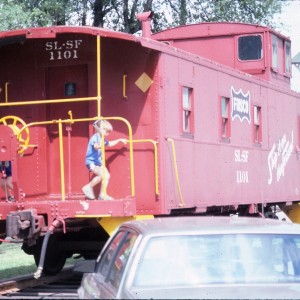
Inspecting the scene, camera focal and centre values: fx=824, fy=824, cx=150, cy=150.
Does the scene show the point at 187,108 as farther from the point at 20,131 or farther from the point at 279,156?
the point at 279,156

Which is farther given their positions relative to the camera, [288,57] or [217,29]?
[288,57]

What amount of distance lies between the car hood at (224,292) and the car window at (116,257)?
1.24 ft

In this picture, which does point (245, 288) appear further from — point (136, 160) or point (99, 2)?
point (99, 2)

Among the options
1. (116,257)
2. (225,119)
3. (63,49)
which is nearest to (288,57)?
(225,119)

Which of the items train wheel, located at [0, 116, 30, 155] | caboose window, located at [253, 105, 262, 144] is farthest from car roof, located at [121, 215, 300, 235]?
caboose window, located at [253, 105, 262, 144]

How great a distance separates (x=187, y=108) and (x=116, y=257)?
6035 mm

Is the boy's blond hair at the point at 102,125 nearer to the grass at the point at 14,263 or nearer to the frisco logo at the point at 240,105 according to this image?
the frisco logo at the point at 240,105

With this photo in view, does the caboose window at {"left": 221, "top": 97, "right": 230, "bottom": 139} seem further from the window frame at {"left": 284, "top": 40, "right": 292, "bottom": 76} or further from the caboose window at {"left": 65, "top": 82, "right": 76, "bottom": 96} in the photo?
the window frame at {"left": 284, "top": 40, "right": 292, "bottom": 76}

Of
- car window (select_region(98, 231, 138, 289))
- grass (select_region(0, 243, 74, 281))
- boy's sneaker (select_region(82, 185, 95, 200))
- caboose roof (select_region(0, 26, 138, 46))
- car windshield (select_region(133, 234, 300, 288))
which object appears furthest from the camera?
grass (select_region(0, 243, 74, 281))

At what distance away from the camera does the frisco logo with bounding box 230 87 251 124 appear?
46.9 ft

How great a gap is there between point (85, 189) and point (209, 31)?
619 cm

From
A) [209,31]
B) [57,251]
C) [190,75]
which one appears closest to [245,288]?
[190,75]

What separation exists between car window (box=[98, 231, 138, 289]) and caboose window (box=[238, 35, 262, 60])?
975cm

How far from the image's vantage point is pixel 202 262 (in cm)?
645
